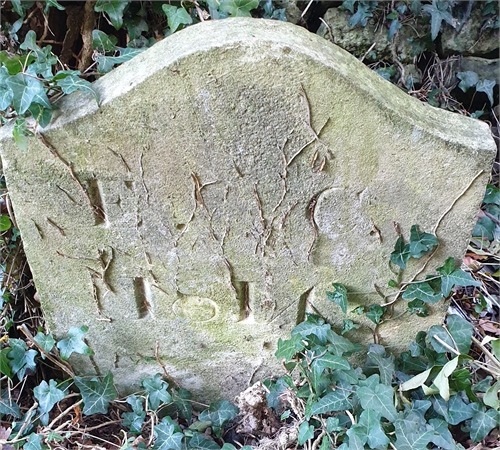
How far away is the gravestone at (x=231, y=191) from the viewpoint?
3.51ft

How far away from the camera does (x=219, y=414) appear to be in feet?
5.20

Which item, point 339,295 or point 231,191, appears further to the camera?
point 339,295

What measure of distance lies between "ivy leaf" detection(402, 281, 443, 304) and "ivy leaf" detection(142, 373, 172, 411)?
0.81 meters

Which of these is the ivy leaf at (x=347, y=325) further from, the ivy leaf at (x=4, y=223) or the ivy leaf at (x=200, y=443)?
the ivy leaf at (x=4, y=223)

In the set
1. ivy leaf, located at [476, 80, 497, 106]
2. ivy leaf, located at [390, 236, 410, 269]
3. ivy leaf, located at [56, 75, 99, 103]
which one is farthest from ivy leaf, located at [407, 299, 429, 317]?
ivy leaf, located at [476, 80, 497, 106]

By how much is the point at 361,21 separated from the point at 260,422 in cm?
171

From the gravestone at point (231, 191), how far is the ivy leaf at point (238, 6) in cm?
54

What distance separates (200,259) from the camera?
136 centimetres

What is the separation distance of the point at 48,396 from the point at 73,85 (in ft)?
3.11

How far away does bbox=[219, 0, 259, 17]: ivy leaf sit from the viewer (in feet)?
5.15

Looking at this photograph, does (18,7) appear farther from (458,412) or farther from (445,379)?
(458,412)

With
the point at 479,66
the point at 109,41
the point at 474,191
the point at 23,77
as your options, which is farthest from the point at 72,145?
the point at 479,66

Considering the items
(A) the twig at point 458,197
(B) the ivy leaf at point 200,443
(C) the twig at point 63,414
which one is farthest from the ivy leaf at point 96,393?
(A) the twig at point 458,197

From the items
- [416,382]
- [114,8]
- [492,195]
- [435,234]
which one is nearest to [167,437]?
[416,382]
